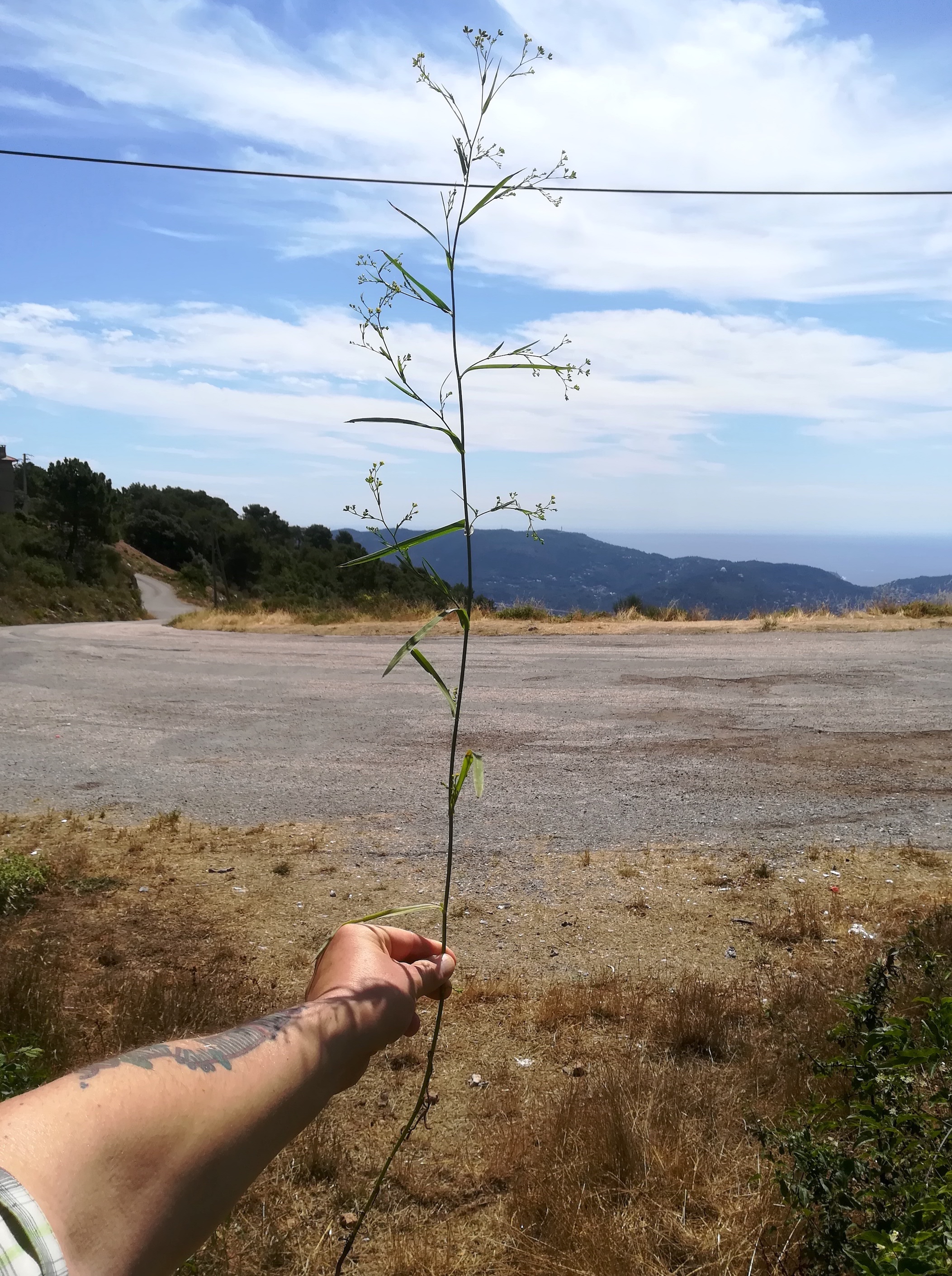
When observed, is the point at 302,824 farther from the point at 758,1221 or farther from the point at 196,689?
the point at 196,689

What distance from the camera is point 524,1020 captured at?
359 centimetres

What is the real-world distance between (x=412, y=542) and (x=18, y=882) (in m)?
4.04

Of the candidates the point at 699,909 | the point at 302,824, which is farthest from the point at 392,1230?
the point at 302,824

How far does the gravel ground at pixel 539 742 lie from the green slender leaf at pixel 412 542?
4.35 meters

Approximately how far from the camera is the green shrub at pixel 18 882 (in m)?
4.45

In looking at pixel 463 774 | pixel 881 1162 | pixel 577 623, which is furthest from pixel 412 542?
pixel 577 623

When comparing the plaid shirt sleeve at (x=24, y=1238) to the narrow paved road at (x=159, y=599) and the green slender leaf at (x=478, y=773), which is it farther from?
the narrow paved road at (x=159, y=599)

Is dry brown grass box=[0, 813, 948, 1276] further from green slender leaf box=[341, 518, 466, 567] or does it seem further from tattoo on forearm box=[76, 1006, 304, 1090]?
green slender leaf box=[341, 518, 466, 567]

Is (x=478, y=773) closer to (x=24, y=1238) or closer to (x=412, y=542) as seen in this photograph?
(x=412, y=542)

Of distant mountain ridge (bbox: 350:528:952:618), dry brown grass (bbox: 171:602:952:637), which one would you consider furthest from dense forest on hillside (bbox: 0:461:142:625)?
distant mountain ridge (bbox: 350:528:952:618)

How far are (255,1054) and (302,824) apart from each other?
5.14 metres

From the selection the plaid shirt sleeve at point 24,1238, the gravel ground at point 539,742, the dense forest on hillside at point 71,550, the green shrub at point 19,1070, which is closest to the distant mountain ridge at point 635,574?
the dense forest on hillside at point 71,550

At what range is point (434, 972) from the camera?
1.34 m

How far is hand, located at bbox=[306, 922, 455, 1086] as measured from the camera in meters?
1.14
